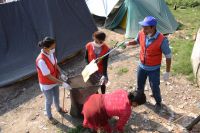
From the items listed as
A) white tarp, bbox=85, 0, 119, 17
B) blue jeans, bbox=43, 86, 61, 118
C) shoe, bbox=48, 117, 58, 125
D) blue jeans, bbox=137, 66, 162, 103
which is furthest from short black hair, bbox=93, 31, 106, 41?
white tarp, bbox=85, 0, 119, 17

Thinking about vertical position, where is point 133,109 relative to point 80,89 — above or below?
below

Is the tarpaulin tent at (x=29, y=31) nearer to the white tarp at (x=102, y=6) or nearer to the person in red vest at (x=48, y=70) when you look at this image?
the person in red vest at (x=48, y=70)

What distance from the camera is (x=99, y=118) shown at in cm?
484

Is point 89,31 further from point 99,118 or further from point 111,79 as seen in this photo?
point 99,118

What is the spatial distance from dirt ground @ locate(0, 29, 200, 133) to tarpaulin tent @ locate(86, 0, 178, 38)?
2184 mm

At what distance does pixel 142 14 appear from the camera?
10.4 metres

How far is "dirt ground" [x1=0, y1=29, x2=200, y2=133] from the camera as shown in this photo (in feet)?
19.5

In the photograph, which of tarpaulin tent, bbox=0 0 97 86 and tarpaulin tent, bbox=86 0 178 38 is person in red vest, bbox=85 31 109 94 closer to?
tarpaulin tent, bbox=0 0 97 86

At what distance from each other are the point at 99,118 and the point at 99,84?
941 millimetres

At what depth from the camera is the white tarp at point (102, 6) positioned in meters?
10.9

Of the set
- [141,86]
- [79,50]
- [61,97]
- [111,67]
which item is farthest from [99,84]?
[79,50]

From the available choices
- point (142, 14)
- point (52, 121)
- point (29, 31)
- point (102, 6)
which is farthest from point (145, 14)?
point (52, 121)

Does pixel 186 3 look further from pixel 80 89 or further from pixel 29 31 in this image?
pixel 80 89

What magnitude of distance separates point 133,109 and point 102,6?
5612mm
